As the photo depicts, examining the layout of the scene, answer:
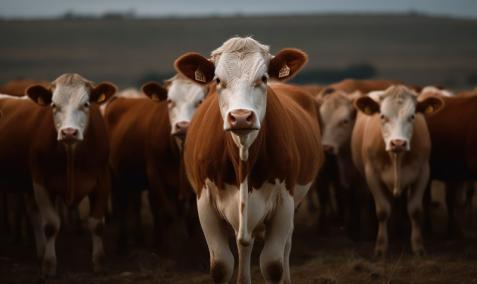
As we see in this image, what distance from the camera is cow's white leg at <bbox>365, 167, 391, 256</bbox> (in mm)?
10125

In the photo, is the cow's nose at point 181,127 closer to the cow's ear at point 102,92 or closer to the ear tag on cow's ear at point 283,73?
the cow's ear at point 102,92

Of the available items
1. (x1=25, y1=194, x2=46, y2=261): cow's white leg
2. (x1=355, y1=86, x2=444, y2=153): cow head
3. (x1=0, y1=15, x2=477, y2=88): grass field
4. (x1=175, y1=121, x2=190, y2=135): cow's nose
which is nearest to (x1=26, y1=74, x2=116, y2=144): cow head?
(x1=175, y1=121, x2=190, y2=135): cow's nose

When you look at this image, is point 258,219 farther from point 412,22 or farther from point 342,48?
point 412,22

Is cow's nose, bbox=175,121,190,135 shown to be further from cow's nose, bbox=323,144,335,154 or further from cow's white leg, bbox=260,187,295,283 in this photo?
cow's white leg, bbox=260,187,295,283

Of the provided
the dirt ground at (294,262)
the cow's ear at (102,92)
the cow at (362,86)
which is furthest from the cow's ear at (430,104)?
the cow at (362,86)

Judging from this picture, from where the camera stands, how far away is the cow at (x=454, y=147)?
36.7 ft

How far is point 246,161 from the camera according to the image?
6137mm

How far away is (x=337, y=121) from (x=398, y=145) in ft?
8.20

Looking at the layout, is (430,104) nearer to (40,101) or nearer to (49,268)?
(40,101)

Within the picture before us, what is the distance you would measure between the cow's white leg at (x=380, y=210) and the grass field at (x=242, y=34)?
56.6m

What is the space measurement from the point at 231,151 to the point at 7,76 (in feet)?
218

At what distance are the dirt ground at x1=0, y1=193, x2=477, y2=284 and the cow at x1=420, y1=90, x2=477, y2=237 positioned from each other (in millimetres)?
458

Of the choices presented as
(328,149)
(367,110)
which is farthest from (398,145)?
(328,149)

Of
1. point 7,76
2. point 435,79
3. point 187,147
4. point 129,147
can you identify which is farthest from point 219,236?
point 7,76
